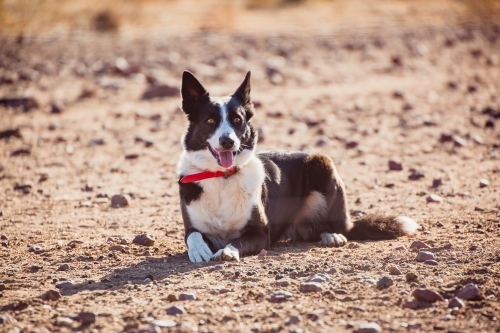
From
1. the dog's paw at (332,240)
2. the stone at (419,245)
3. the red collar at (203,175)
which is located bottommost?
the dog's paw at (332,240)

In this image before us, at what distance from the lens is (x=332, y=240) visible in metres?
7.25

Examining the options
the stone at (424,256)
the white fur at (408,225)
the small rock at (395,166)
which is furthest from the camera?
the small rock at (395,166)

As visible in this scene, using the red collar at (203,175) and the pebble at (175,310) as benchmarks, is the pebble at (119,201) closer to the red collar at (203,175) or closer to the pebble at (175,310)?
the red collar at (203,175)

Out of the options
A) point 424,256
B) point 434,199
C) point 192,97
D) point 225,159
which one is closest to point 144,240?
point 225,159

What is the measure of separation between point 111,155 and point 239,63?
6.69 m

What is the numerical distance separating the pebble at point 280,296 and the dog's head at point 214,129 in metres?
1.77

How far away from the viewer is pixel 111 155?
11.1m

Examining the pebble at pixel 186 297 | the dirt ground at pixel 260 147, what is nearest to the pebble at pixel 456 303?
the dirt ground at pixel 260 147

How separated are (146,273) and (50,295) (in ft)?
2.99

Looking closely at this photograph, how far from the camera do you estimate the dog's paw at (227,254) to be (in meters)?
6.40

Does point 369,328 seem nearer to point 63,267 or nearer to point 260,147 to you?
point 63,267

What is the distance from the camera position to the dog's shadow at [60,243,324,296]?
5.72 meters

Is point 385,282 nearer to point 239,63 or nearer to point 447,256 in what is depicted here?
point 447,256

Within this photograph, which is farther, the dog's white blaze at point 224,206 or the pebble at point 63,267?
the dog's white blaze at point 224,206
